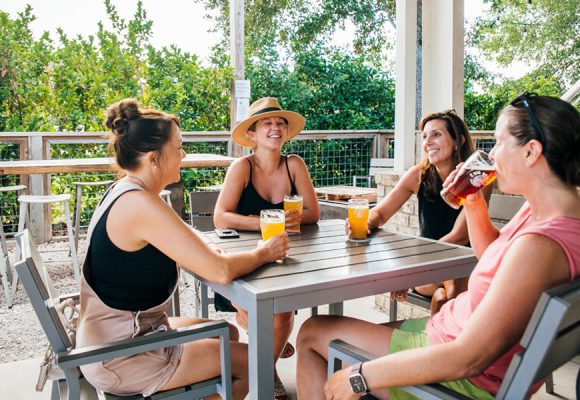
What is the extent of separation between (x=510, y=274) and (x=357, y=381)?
485mm

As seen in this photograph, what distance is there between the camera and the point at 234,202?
281 centimetres

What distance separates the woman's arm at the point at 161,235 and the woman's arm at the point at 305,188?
1.15m

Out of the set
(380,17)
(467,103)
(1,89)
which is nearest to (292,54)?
(380,17)

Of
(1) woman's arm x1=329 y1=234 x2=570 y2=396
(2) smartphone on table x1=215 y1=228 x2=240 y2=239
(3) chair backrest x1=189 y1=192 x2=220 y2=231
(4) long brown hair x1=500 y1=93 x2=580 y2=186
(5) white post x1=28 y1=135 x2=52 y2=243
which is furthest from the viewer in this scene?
(5) white post x1=28 y1=135 x2=52 y2=243

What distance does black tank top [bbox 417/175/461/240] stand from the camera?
275cm

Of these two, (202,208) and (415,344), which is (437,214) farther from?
(202,208)

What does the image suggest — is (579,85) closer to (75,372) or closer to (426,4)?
(426,4)

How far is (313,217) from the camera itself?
110 inches

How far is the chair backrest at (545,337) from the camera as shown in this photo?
102 cm

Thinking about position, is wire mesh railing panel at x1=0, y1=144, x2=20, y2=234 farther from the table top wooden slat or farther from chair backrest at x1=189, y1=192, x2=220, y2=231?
the table top wooden slat

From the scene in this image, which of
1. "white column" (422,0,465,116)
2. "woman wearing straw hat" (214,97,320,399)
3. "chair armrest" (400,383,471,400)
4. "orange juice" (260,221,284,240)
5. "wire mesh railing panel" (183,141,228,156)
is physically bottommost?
"chair armrest" (400,383,471,400)

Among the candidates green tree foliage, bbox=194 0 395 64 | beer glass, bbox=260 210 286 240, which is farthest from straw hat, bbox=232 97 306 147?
green tree foliage, bbox=194 0 395 64

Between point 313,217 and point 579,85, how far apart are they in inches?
78.4

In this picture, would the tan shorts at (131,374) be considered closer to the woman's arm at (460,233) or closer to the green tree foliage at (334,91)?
the woman's arm at (460,233)
